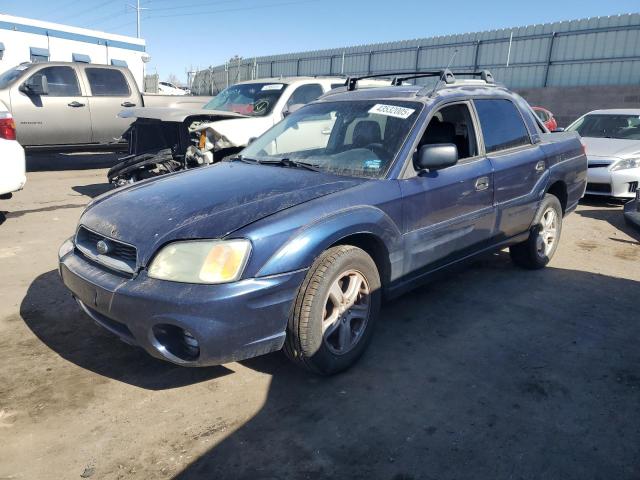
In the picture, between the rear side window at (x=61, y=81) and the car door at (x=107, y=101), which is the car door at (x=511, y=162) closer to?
the car door at (x=107, y=101)

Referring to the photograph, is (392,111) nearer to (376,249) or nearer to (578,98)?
(376,249)

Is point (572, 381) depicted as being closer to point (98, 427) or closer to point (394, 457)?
point (394, 457)

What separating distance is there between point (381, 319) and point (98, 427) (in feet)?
6.73

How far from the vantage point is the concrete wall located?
1511cm

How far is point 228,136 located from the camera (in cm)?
652

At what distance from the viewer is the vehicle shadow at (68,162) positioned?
36.2 ft

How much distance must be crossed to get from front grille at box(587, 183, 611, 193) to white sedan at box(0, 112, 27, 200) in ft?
26.0

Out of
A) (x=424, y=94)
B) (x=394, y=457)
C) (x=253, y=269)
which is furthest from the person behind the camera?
(x=424, y=94)

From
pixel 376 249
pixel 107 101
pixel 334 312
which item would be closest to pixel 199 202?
pixel 334 312

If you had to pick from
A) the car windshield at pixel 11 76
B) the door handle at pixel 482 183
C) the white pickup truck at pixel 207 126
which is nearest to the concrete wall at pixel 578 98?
the white pickup truck at pixel 207 126

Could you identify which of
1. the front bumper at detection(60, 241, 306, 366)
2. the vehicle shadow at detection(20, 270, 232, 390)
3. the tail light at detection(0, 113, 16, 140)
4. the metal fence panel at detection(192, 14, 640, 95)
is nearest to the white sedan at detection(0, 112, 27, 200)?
the tail light at detection(0, 113, 16, 140)

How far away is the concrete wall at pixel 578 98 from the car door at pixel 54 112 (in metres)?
13.6

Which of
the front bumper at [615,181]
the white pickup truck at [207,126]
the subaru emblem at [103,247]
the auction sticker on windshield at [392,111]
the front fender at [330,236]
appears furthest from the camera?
the front bumper at [615,181]

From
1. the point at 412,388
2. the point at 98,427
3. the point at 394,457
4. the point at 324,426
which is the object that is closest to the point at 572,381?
the point at 412,388
